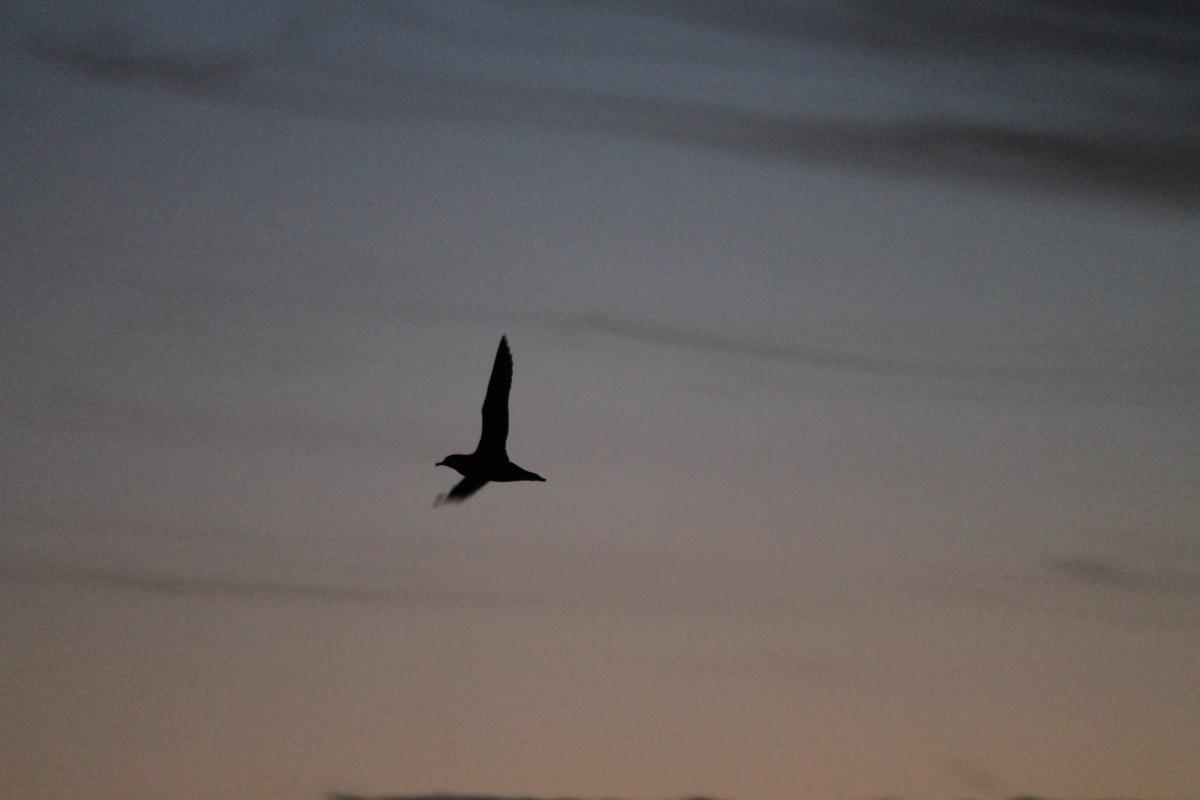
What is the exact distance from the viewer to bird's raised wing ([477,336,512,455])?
41562mm

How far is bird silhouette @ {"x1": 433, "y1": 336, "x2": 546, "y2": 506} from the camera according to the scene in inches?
1639

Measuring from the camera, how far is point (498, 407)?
42.1 meters

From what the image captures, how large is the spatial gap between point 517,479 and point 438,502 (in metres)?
3.79

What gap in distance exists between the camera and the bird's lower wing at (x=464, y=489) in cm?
4175

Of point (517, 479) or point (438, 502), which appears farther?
point (517, 479)

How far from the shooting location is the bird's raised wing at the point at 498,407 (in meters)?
41.6

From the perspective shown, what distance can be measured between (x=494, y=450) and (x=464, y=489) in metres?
1.48

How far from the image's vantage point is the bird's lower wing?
137 feet

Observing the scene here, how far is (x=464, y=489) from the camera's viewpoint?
42656 mm

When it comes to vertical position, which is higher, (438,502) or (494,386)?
(494,386)

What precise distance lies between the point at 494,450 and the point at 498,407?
55.8 inches

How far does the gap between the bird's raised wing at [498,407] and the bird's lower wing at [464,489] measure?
38.4 inches

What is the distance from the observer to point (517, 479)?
4322 centimetres

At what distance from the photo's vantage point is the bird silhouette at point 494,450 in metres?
41.6
